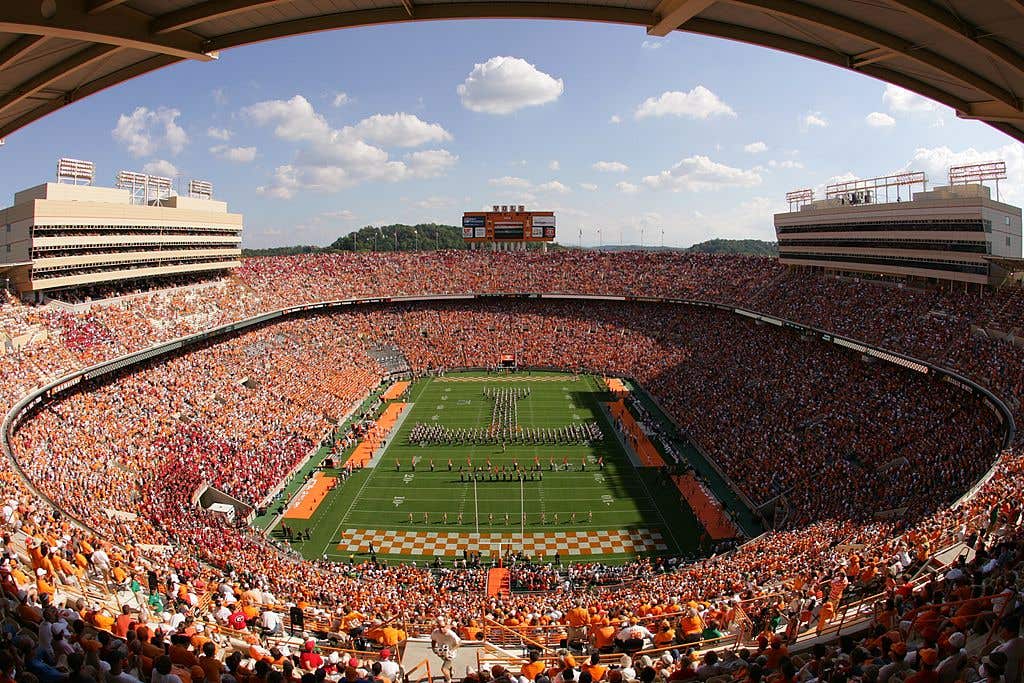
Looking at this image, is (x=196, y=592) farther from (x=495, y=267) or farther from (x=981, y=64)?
(x=495, y=267)

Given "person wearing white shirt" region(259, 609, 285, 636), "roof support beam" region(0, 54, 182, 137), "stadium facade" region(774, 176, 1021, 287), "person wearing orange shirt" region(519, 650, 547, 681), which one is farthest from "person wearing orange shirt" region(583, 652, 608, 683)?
"stadium facade" region(774, 176, 1021, 287)

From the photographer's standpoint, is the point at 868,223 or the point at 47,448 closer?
the point at 47,448

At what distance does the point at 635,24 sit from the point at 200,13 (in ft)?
13.7

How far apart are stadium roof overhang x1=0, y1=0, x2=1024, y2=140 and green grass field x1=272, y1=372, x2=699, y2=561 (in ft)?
55.6

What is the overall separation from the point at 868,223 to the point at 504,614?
3188cm

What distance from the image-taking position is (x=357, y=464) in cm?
2891

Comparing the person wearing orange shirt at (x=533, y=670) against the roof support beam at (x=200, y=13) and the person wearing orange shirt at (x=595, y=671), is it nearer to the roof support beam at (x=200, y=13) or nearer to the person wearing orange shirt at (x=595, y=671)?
the person wearing orange shirt at (x=595, y=671)

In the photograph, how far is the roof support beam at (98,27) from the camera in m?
5.16

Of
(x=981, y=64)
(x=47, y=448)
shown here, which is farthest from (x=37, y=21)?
→ (x=47, y=448)

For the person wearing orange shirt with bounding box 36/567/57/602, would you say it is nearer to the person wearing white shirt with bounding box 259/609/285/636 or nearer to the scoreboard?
the person wearing white shirt with bounding box 259/609/285/636

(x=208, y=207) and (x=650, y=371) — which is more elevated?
(x=208, y=207)

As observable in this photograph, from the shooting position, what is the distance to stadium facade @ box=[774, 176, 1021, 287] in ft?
91.8

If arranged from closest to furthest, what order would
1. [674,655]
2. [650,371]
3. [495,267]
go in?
[674,655], [650,371], [495,267]

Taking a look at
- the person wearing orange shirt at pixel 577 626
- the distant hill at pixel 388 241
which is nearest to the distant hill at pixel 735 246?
the distant hill at pixel 388 241
